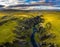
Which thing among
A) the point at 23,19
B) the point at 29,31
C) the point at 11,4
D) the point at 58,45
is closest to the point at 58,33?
the point at 58,45

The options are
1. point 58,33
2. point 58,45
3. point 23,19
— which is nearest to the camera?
point 58,45

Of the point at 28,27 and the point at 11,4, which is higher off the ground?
the point at 11,4

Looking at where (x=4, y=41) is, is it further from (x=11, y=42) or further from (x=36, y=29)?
(x=36, y=29)

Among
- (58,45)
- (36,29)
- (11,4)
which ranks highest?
(11,4)

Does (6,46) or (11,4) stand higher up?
(11,4)

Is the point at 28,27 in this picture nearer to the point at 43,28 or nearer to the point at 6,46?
the point at 43,28

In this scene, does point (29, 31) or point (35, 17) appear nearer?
point (29, 31)

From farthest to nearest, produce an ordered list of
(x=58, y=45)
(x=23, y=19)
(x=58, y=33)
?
(x=23, y=19) → (x=58, y=33) → (x=58, y=45)

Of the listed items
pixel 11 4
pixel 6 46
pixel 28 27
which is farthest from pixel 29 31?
pixel 11 4

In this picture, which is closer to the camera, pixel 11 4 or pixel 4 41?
pixel 4 41
